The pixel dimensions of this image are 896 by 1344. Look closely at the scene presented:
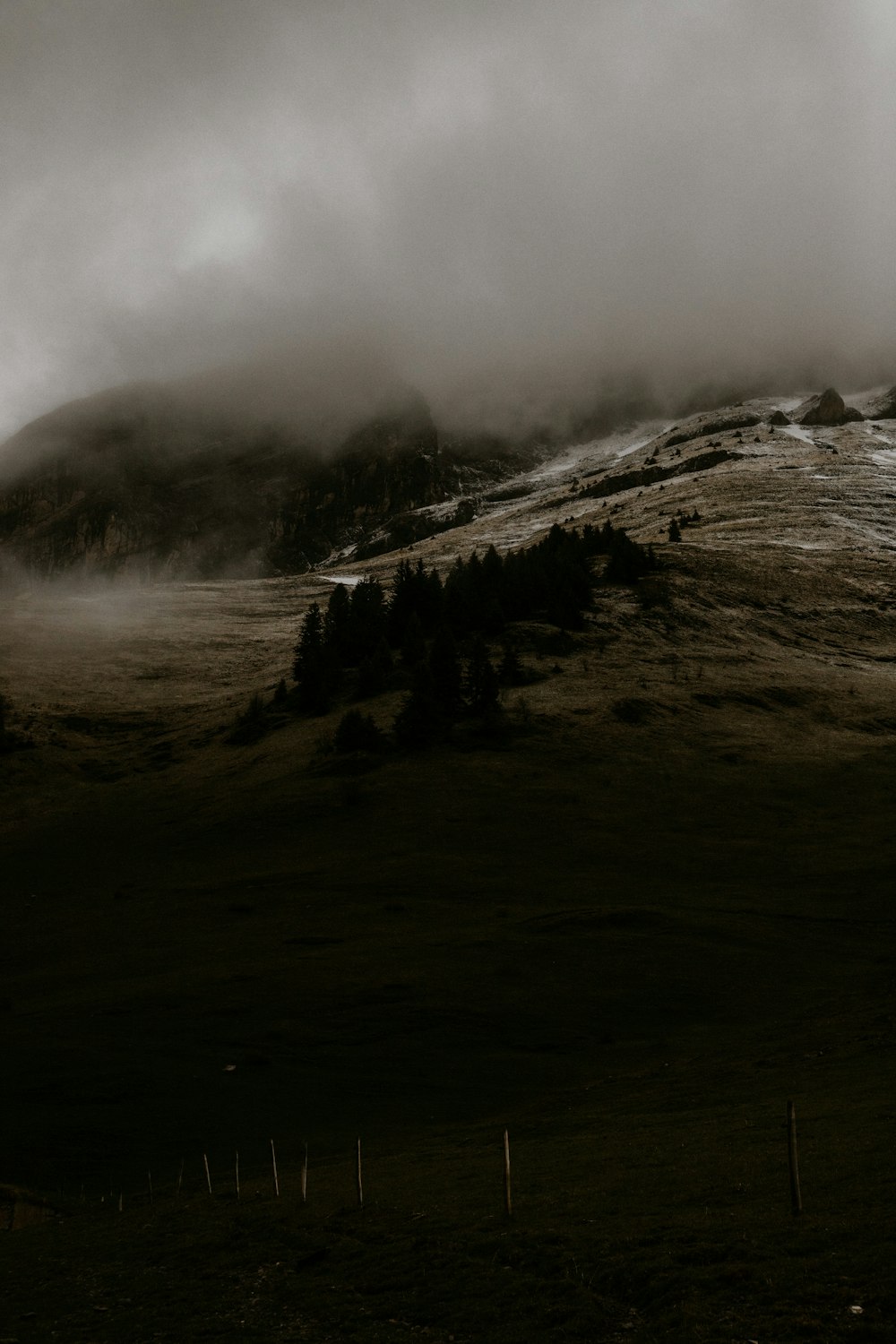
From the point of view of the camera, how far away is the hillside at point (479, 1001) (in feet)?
62.5

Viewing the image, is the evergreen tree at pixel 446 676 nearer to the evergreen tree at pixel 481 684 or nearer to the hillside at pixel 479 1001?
the evergreen tree at pixel 481 684

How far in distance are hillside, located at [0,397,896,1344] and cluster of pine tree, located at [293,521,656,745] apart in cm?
547

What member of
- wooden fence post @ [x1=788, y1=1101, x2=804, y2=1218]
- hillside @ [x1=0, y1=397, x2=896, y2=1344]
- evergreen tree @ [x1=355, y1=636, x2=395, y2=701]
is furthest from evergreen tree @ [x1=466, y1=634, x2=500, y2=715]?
wooden fence post @ [x1=788, y1=1101, x2=804, y2=1218]

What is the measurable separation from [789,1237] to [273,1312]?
943 centimetres

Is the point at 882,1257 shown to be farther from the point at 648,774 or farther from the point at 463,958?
the point at 648,774

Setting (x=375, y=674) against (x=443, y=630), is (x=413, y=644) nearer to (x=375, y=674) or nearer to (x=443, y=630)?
(x=443, y=630)

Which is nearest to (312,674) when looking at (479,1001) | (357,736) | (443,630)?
(443,630)

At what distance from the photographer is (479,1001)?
5866 centimetres

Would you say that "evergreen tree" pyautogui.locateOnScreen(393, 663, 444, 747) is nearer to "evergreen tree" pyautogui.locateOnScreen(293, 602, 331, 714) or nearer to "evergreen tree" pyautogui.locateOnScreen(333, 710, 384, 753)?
"evergreen tree" pyautogui.locateOnScreen(333, 710, 384, 753)

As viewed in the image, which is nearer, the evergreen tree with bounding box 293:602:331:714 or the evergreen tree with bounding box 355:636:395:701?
the evergreen tree with bounding box 293:602:331:714

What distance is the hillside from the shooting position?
62.5 ft

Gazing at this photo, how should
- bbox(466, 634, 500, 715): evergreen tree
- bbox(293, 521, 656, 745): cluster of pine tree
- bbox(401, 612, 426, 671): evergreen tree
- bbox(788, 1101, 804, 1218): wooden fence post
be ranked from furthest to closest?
bbox(401, 612, 426, 671): evergreen tree
bbox(293, 521, 656, 745): cluster of pine tree
bbox(466, 634, 500, 715): evergreen tree
bbox(788, 1101, 804, 1218): wooden fence post

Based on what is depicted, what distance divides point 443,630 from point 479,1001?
84.2 metres

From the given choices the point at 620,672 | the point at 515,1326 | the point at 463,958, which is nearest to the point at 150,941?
the point at 463,958
